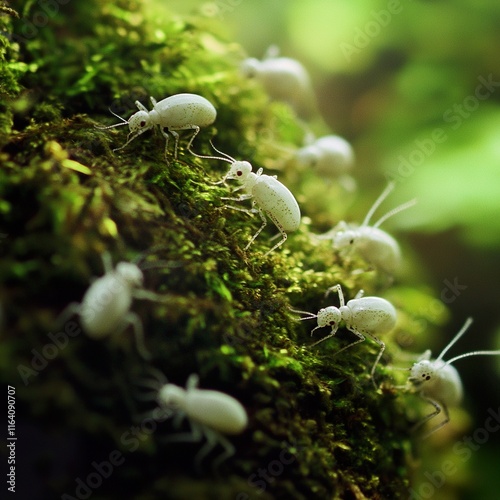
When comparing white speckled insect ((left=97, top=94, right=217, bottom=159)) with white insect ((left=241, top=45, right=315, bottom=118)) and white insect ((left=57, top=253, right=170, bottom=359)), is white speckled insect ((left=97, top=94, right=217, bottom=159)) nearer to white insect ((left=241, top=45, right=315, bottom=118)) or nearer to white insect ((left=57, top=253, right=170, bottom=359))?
white insect ((left=57, top=253, right=170, bottom=359))

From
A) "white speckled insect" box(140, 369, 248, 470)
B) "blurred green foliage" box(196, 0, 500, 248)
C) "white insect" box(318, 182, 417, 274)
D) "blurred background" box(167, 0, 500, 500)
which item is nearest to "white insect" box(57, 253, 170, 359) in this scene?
"white speckled insect" box(140, 369, 248, 470)

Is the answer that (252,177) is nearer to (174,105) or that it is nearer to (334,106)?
(174,105)

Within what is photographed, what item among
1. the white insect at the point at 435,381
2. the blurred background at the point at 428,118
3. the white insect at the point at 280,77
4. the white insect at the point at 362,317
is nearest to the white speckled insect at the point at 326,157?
the white insect at the point at 280,77

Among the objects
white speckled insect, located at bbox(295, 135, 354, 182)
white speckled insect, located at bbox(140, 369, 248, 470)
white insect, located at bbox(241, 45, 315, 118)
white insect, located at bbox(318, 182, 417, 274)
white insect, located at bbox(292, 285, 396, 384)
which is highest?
white insect, located at bbox(241, 45, 315, 118)

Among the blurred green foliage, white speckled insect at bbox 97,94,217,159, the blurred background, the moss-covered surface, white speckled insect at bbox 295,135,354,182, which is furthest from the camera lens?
the blurred green foliage

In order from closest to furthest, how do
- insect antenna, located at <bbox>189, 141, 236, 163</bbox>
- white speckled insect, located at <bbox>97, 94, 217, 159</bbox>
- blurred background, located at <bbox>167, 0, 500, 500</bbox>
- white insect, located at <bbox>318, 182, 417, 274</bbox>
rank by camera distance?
white speckled insect, located at <bbox>97, 94, 217, 159</bbox>, insect antenna, located at <bbox>189, 141, 236, 163</bbox>, white insect, located at <bbox>318, 182, 417, 274</bbox>, blurred background, located at <bbox>167, 0, 500, 500</bbox>

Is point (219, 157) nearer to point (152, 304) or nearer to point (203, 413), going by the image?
point (152, 304)

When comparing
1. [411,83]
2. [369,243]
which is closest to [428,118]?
[411,83]
